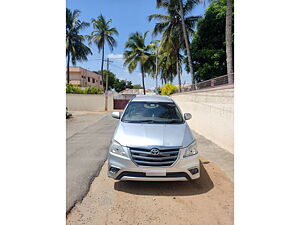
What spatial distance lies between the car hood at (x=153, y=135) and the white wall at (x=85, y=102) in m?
19.6

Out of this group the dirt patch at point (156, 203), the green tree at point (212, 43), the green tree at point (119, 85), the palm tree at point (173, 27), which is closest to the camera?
the dirt patch at point (156, 203)

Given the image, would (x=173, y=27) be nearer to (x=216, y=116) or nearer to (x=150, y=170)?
(x=216, y=116)

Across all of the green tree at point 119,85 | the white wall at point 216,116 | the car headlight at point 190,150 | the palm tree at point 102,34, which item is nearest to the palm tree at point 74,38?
the palm tree at point 102,34

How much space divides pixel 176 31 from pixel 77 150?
14976 millimetres

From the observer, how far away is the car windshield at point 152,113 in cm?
375

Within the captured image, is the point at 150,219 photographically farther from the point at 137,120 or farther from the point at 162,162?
the point at 137,120

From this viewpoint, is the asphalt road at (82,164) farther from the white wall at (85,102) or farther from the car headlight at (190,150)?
the white wall at (85,102)

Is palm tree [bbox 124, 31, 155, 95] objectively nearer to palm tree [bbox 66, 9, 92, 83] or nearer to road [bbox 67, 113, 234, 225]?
palm tree [bbox 66, 9, 92, 83]

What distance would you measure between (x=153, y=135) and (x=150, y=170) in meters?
0.58

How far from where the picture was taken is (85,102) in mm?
21750

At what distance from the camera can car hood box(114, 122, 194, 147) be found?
286 cm

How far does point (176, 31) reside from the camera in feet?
53.8

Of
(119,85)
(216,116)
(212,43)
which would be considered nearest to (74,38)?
(212,43)
